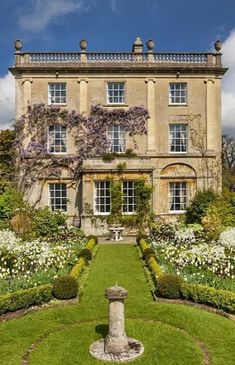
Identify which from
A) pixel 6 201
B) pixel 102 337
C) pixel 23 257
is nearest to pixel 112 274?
pixel 23 257

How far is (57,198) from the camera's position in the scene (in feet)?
82.5

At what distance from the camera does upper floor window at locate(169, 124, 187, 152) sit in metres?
25.8

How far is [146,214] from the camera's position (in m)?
23.0

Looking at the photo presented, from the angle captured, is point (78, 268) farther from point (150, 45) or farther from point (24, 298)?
point (150, 45)

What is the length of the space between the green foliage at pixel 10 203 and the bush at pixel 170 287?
45.1 ft

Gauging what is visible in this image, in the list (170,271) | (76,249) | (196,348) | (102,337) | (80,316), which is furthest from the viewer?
(76,249)

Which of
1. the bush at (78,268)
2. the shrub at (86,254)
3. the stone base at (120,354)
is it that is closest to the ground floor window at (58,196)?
the shrub at (86,254)

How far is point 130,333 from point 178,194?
1768cm

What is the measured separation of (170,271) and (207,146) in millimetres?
14933

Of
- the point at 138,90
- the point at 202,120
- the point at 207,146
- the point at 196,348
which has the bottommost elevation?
the point at 196,348

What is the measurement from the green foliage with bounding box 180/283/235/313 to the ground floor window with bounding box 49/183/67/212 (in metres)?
15.8

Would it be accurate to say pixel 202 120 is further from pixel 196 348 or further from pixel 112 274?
pixel 196 348

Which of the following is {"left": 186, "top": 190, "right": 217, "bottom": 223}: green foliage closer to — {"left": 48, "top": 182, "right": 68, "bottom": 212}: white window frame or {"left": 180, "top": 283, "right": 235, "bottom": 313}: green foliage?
{"left": 48, "top": 182, "right": 68, "bottom": 212}: white window frame

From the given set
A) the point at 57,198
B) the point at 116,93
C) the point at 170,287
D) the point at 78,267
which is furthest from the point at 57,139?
the point at 170,287
